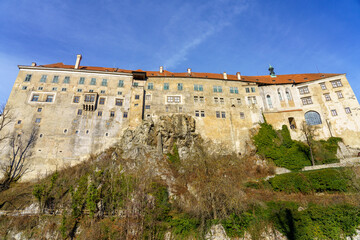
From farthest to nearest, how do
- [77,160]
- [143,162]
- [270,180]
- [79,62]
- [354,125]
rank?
[79,62]
[354,125]
[77,160]
[143,162]
[270,180]

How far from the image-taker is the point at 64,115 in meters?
34.9

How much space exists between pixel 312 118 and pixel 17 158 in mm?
48437

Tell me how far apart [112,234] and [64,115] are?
23625mm

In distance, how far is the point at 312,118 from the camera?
3794cm

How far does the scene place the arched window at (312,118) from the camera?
123 ft

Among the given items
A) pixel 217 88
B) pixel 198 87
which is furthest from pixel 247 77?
pixel 198 87

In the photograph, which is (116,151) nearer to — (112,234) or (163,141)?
(163,141)

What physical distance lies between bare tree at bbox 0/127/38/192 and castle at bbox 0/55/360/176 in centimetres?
111

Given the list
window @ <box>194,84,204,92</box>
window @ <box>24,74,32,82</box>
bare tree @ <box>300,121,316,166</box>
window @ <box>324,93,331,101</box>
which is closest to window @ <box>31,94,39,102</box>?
window @ <box>24,74,32,82</box>

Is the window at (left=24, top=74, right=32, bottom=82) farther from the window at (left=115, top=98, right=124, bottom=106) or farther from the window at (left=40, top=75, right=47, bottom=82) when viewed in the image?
the window at (left=115, top=98, right=124, bottom=106)

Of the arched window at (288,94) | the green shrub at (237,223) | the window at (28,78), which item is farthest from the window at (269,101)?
the window at (28,78)

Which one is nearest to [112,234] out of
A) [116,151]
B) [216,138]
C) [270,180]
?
[116,151]

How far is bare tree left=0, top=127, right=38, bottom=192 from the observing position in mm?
29516

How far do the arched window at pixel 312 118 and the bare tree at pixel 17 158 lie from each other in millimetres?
45799
